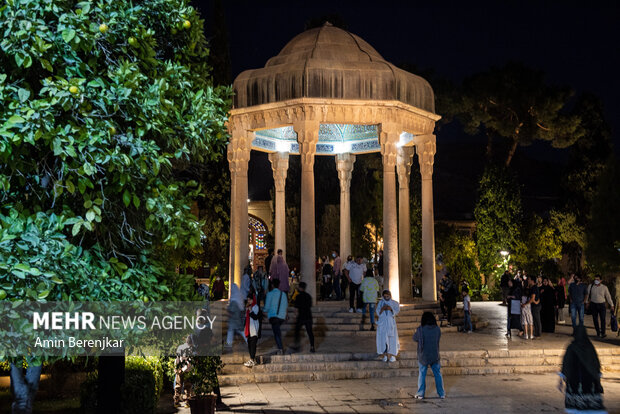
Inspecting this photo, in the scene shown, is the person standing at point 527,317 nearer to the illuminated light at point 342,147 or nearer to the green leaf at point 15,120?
the illuminated light at point 342,147

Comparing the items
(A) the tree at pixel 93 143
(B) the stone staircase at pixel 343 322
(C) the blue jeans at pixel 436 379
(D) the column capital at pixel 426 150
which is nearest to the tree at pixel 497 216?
(D) the column capital at pixel 426 150

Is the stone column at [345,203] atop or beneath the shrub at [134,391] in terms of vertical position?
atop

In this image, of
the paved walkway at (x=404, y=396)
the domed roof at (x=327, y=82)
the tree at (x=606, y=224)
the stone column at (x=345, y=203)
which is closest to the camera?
the paved walkway at (x=404, y=396)

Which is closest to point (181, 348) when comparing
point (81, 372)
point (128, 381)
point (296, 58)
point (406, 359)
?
point (128, 381)

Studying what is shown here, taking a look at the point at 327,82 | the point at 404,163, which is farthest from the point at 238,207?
the point at 404,163

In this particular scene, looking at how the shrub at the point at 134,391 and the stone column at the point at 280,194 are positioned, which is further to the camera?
the stone column at the point at 280,194

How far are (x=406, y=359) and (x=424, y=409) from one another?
3706 millimetres

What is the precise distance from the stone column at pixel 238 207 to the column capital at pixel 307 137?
2.19 metres

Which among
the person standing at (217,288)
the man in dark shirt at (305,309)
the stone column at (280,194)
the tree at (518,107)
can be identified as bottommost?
the man in dark shirt at (305,309)

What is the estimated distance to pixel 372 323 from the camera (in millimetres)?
16312

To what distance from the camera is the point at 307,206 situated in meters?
17.3

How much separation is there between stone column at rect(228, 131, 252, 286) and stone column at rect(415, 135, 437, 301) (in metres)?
5.24

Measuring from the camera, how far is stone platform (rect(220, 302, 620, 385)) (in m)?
12.9

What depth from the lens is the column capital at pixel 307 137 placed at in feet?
56.7
